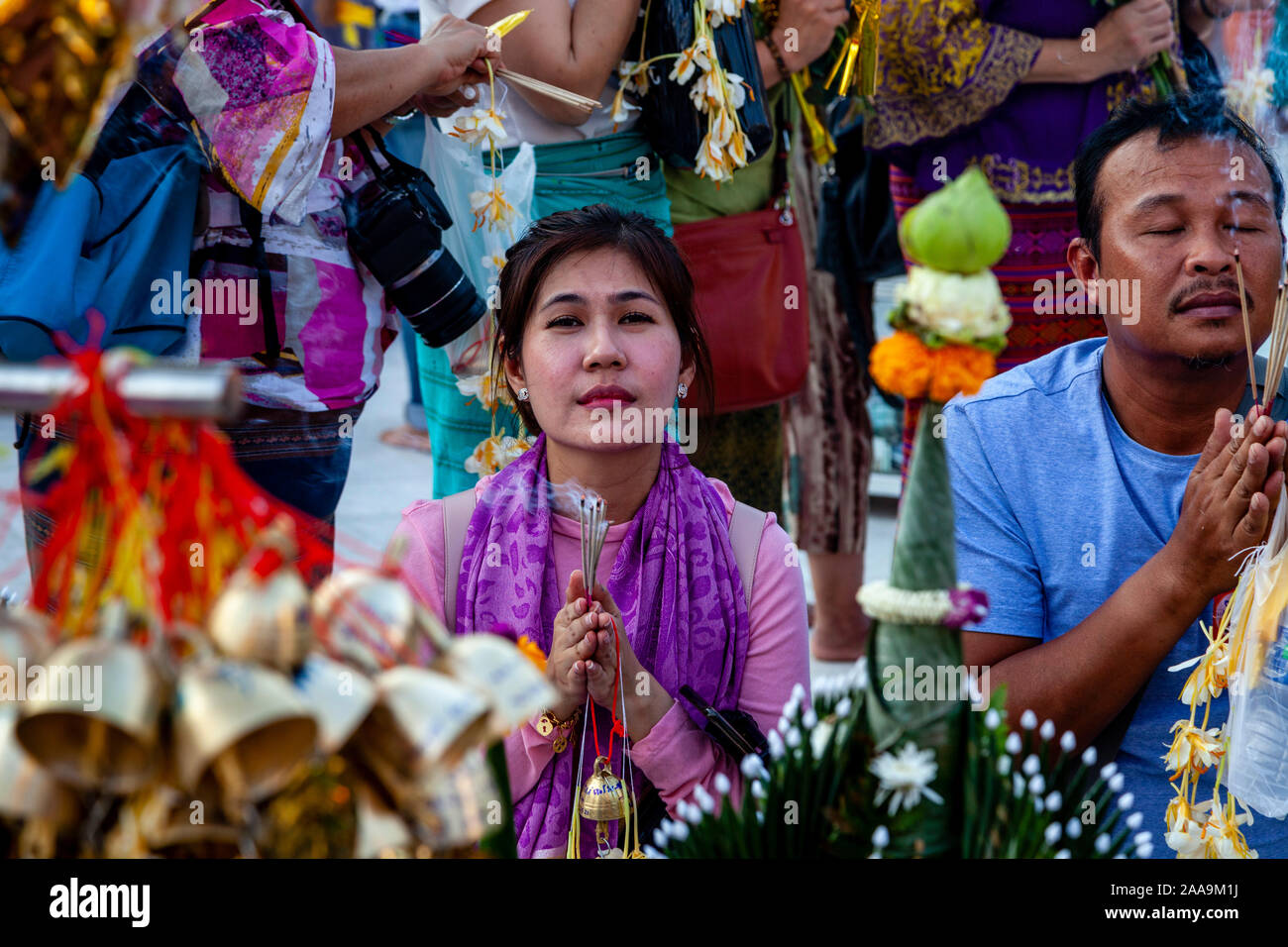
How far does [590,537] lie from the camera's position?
1.62 metres

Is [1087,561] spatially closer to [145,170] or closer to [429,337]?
[429,337]

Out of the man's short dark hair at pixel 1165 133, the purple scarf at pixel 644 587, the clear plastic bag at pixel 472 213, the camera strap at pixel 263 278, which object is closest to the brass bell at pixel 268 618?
the purple scarf at pixel 644 587

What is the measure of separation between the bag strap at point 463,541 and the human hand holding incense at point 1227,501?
1.86 feet

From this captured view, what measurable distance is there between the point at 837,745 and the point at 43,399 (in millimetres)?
643

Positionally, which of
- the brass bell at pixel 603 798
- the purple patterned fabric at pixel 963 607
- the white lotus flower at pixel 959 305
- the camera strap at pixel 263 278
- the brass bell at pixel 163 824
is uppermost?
the camera strap at pixel 263 278

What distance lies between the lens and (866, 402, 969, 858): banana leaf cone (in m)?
0.99

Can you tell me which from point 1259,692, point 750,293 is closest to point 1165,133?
point 1259,692

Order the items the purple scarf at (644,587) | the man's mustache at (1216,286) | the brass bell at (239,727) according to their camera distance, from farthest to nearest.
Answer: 1. the purple scarf at (644,587)
2. the man's mustache at (1216,286)
3. the brass bell at (239,727)

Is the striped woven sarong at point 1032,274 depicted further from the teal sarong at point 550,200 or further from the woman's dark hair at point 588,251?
the woman's dark hair at point 588,251

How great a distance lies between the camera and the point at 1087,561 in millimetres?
1725

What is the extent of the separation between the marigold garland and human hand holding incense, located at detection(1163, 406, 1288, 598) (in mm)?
598

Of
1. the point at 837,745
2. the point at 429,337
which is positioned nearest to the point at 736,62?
the point at 429,337

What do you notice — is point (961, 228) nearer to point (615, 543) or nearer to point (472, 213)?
point (615, 543)

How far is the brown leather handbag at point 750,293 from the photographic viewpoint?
8.86 feet
